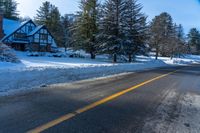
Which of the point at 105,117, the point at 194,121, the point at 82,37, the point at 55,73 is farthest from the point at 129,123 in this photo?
the point at 82,37

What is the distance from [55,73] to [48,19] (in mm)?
57541

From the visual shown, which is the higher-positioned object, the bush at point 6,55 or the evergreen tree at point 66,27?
the evergreen tree at point 66,27

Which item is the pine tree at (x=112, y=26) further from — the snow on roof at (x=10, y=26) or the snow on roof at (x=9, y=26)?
the snow on roof at (x=9, y=26)

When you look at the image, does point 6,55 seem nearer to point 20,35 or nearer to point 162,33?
point 20,35

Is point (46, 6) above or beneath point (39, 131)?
above

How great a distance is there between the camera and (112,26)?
115 ft

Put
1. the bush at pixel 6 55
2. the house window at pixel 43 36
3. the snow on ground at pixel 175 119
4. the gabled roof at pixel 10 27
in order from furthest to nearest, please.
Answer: the house window at pixel 43 36 → the gabled roof at pixel 10 27 → the bush at pixel 6 55 → the snow on ground at pixel 175 119

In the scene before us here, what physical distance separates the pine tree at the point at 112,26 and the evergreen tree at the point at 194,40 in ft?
283

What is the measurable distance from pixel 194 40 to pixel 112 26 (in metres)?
88.6

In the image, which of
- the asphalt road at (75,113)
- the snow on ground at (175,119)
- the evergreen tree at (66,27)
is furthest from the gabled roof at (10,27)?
the snow on ground at (175,119)

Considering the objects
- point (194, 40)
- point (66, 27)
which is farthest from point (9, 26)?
point (194, 40)

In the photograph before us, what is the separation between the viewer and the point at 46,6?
221 ft

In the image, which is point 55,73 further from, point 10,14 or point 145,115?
point 10,14

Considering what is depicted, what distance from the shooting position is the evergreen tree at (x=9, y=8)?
65594 mm
